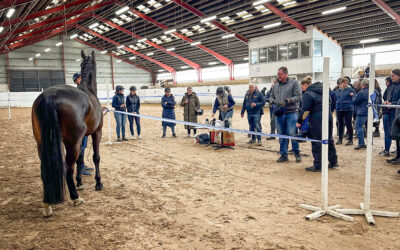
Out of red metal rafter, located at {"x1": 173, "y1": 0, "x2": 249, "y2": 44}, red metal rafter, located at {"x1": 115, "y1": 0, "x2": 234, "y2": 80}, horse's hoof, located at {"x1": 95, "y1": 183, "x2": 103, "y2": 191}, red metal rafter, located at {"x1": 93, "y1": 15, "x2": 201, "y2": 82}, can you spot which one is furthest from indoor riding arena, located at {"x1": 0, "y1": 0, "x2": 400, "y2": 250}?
red metal rafter, located at {"x1": 93, "y1": 15, "x2": 201, "y2": 82}

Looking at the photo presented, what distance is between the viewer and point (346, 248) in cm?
247

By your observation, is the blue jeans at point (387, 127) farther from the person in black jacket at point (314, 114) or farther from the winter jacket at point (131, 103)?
the winter jacket at point (131, 103)

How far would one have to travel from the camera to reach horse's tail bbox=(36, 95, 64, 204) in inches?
122

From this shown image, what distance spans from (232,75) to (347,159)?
27.3 meters

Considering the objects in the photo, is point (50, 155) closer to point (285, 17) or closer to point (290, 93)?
point (290, 93)

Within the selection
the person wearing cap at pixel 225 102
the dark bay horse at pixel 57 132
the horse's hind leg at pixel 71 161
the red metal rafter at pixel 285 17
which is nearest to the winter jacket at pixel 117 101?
the person wearing cap at pixel 225 102

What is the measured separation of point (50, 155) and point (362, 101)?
6663 mm

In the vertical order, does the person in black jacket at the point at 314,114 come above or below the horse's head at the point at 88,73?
below

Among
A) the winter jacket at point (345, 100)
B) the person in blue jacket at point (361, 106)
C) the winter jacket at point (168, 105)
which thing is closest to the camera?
the person in blue jacket at point (361, 106)

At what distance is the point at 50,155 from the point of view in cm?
310

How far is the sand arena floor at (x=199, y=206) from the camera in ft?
8.70

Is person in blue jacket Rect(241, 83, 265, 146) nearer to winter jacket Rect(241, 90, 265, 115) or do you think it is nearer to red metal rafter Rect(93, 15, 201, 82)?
winter jacket Rect(241, 90, 265, 115)

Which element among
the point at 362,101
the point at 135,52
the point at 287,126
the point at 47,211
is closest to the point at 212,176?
the point at 287,126

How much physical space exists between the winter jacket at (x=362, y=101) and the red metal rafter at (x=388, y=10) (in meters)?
12.7
